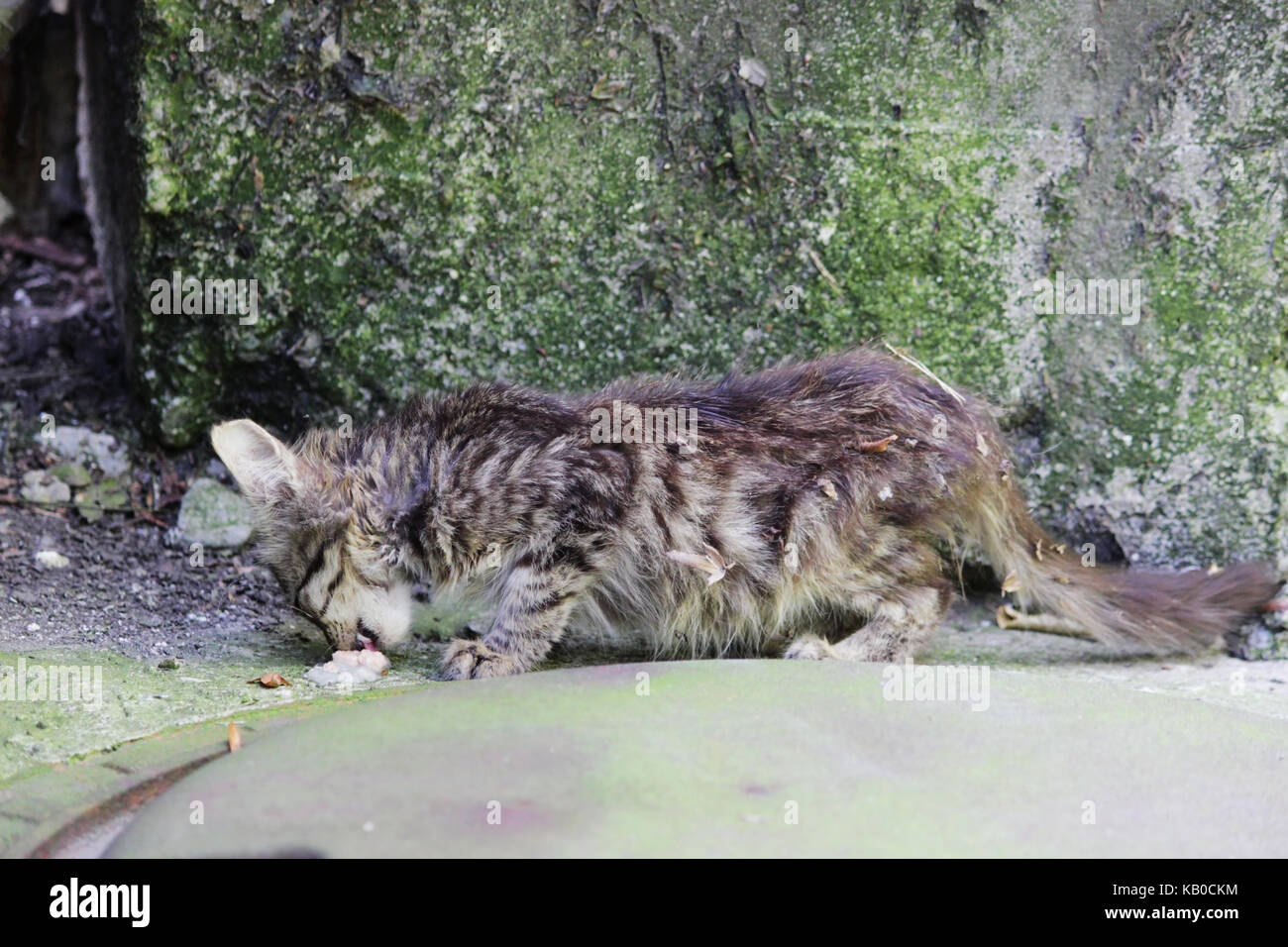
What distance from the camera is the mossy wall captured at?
15.8 feet

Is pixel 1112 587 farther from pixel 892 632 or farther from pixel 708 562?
pixel 708 562

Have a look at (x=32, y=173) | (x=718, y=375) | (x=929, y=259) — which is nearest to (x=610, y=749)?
(x=718, y=375)

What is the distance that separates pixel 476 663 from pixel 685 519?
2.69 ft

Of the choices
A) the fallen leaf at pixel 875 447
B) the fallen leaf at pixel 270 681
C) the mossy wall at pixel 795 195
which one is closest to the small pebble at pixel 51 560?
the mossy wall at pixel 795 195

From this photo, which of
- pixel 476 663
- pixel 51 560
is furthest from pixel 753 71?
pixel 51 560

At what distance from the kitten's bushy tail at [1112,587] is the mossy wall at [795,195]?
30 centimetres

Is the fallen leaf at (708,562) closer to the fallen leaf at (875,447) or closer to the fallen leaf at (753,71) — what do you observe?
the fallen leaf at (875,447)

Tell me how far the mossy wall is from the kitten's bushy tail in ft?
0.98

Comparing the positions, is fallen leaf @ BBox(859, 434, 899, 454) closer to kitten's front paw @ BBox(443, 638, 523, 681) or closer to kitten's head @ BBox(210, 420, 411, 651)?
kitten's front paw @ BBox(443, 638, 523, 681)

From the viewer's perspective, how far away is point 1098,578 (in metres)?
4.64

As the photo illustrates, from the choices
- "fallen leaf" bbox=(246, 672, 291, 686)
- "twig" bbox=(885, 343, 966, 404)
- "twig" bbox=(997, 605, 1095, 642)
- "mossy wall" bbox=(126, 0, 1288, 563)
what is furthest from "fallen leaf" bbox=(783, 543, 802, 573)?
"fallen leaf" bbox=(246, 672, 291, 686)

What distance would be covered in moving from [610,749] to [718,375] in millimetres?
2194

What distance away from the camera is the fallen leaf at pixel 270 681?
421 centimetres
